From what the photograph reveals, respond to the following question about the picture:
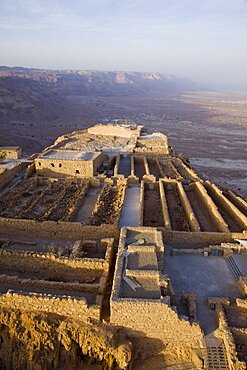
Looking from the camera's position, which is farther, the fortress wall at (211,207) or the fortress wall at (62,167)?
the fortress wall at (62,167)

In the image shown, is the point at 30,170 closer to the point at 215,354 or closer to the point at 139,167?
the point at 139,167

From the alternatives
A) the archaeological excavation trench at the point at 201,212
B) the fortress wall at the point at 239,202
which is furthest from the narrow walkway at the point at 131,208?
the fortress wall at the point at 239,202

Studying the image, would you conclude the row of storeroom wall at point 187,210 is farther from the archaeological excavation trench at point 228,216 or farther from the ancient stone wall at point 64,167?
the ancient stone wall at point 64,167

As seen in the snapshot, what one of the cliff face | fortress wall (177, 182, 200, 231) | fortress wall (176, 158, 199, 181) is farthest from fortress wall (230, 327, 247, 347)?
fortress wall (176, 158, 199, 181)

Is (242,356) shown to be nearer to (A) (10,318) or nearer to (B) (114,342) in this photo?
(B) (114,342)

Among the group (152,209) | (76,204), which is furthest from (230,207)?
(76,204)

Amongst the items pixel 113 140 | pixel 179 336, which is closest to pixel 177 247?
pixel 179 336
